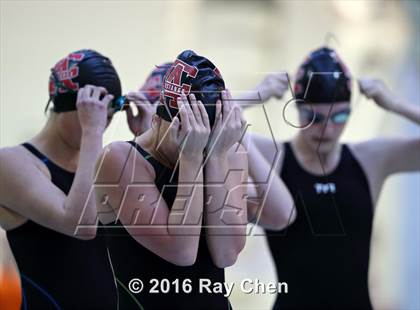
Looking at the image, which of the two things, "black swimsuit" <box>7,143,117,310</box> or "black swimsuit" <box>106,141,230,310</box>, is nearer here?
"black swimsuit" <box>106,141,230,310</box>

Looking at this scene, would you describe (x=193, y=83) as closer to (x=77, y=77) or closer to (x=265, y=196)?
(x=77, y=77)

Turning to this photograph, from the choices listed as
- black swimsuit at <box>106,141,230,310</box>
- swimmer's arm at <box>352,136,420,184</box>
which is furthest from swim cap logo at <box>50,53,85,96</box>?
swimmer's arm at <box>352,136,420,184</box>

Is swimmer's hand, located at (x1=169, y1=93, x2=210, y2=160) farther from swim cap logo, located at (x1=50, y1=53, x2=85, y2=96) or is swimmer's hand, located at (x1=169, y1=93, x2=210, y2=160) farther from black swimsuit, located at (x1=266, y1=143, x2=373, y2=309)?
black swimsuit, located at (x1=266, y1=143, x2=373, y2=309)

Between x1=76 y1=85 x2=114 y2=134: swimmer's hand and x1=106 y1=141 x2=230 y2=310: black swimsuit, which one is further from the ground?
x1=76 y1=85 x2=114 y2=134: swimmer's hand

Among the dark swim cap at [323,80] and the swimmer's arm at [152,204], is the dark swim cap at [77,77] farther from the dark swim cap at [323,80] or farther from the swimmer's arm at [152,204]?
the dark swim cap at [323,80]

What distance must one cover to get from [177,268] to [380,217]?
303 cm

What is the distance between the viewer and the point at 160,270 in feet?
5.05

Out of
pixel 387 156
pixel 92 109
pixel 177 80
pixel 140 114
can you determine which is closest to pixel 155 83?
pixel 140 114

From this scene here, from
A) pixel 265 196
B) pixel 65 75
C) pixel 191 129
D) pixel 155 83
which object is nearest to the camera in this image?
pixel 191 129

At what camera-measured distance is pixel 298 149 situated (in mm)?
2594

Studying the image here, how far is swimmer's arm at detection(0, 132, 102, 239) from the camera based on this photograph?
5.70 feet

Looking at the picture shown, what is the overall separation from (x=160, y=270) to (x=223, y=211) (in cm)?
21

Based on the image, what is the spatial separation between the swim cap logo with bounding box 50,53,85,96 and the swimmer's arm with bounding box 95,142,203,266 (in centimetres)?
44

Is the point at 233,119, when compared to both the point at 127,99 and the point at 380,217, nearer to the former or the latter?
the point at 127,99
